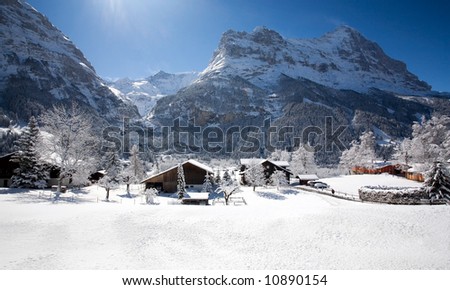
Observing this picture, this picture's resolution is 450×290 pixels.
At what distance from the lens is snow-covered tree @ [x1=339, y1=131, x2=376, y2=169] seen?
7256 centimetres

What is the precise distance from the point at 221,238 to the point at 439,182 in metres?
28.4

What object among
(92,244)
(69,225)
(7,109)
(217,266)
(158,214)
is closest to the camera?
(217,266)

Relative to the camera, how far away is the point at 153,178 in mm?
45125

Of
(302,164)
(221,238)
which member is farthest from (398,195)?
(302,164)

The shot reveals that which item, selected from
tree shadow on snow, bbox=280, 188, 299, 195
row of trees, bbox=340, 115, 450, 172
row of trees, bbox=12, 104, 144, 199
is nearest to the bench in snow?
row of trees, bbox=12, 104, 144, 199

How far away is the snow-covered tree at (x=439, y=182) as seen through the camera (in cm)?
2711

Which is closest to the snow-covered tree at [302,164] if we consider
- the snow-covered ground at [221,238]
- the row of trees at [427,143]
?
the row of trees at [427,143]

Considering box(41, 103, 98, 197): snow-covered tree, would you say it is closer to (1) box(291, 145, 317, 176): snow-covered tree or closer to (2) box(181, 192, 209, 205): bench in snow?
(2) box(181, 192, 209, 205): bench in snow

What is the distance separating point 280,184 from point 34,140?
45781 mm

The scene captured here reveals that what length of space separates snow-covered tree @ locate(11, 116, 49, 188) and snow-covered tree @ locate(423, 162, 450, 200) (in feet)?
169

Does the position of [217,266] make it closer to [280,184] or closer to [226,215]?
[226,215]

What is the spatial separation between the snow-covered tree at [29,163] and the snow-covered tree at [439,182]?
51.5m

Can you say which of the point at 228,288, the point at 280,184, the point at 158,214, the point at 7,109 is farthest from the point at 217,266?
the point at 7,109

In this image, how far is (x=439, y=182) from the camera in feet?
89.5
